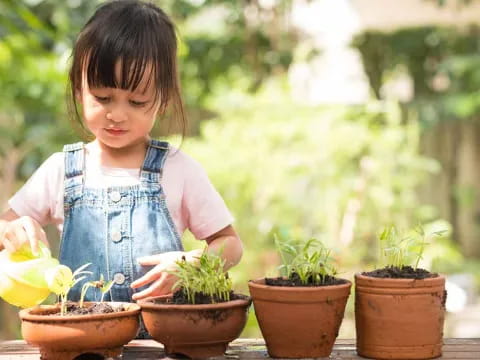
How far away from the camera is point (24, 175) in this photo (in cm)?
723

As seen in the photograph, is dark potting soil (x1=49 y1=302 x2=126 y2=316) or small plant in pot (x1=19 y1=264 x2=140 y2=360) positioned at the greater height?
dark potting soil (x1=49 y1=302 x2=126 y2=316)

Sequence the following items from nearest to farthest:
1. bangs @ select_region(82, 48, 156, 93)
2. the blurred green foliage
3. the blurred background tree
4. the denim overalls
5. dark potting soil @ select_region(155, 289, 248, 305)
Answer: dark potting soil @ select_region(155, 289, 248, 305) → bangs @ select_region(82, 48, 156, 93) → the denim overalls → the blurred background tree → the blurred green foliage

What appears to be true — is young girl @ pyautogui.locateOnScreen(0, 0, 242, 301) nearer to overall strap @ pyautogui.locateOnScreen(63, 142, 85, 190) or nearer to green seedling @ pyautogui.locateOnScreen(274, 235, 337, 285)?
overall strap @ pyautogui.locateOnScreen(63, 142, 85, 190)

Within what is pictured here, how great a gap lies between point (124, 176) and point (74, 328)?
1.97 feet

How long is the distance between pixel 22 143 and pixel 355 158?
2526 millimetres

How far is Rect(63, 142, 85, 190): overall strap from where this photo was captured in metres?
2.32

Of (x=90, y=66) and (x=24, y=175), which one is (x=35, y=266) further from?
(x=24, y=175)

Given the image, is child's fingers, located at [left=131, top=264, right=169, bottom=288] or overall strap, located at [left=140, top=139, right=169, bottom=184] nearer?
child's fingers, located at [left=131, top=264, right=169, bottom=288]

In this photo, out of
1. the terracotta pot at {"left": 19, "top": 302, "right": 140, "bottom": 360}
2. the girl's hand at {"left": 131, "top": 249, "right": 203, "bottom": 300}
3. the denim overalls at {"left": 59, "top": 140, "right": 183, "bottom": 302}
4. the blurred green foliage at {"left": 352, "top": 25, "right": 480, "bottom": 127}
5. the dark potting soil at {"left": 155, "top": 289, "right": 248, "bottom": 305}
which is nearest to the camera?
the terracotta pot at {"left": 19, "top": 302, "right": 140, "bottom": 360}

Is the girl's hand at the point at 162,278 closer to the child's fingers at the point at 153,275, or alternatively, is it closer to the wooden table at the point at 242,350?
the child's fingers at the point at 153,275

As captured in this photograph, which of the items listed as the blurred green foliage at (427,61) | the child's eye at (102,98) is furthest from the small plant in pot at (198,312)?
the blurred green foliage at (427,61)

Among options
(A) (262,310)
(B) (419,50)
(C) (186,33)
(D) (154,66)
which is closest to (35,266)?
(A) (262,310)

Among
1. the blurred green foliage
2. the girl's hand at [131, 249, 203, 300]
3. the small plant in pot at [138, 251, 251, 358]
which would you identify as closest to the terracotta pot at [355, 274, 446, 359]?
the small plant in pot at [138, 251, 251, 358]

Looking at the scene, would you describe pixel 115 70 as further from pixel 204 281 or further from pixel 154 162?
pixel 204 281
